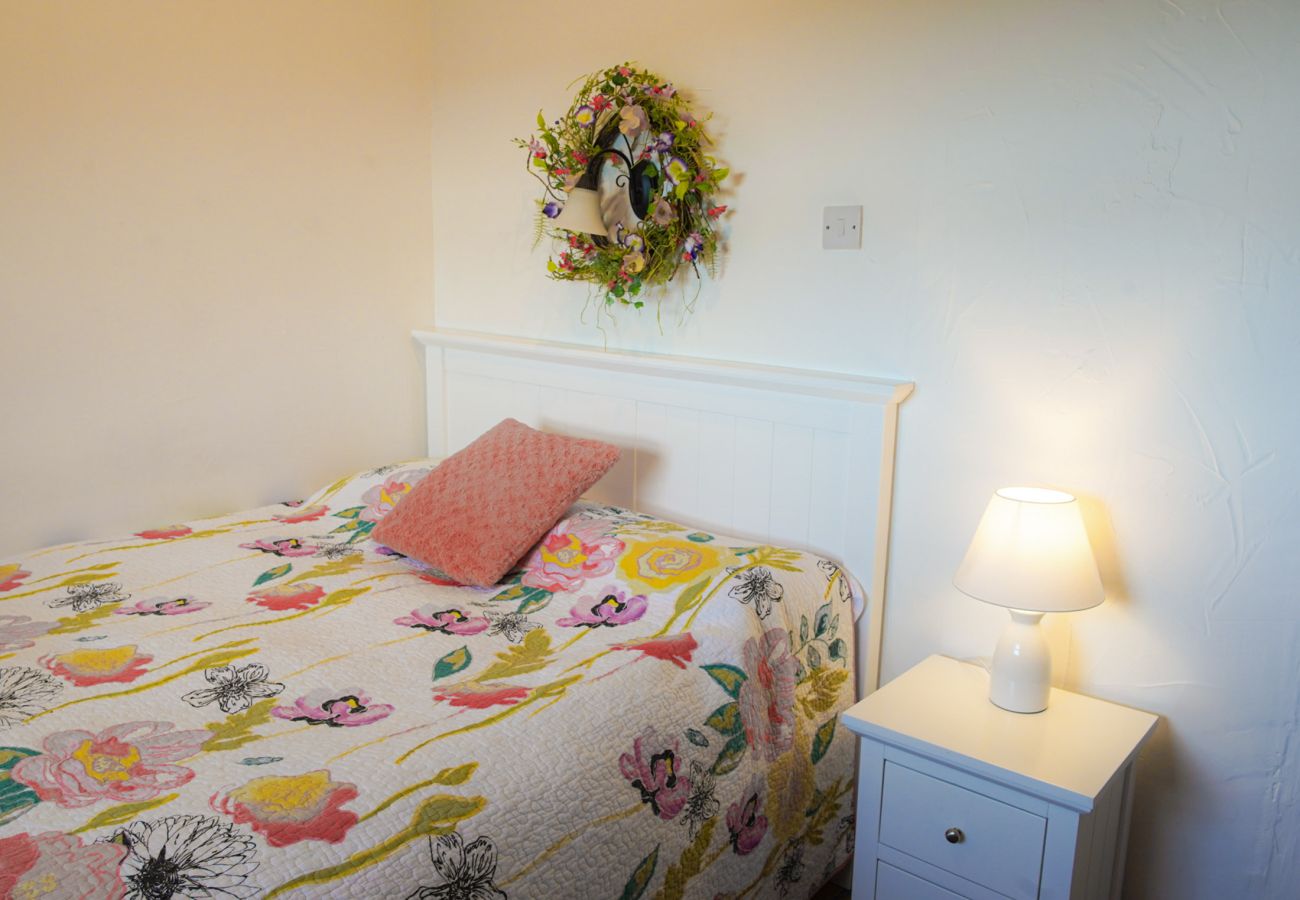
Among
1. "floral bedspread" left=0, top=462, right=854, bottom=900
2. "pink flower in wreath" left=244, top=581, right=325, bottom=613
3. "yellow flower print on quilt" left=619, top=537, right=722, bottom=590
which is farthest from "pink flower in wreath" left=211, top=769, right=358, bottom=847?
"yellow flower print on quilt" left=619, top=537, right=722, bottom=590

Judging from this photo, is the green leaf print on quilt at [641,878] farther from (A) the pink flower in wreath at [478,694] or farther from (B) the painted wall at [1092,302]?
(B) the painted wall at [1092,302]

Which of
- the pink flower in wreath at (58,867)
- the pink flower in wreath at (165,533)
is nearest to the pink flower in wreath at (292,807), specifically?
the pink flower in wreath at (58,867)

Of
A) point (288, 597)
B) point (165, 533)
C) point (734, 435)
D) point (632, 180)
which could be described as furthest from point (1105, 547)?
point (165, 533)

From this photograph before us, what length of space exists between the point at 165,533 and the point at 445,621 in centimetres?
81

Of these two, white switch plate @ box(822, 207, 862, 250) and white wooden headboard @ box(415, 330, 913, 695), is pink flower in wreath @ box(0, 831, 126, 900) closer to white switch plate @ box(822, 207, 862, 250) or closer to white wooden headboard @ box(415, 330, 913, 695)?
white wooden headboard @ box(415, 330, 913, 695)

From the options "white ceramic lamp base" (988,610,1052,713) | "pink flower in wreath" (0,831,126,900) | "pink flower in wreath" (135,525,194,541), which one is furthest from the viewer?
"pink flower in wreath" (135,525,194,541)

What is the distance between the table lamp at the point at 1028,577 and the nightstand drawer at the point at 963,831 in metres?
0.20

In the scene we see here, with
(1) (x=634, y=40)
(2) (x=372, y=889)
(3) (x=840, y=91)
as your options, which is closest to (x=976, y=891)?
(2) (x=372, y=889)

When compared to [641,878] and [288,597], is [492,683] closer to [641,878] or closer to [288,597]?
[641,878]

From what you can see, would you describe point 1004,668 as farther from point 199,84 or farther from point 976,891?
point 199,84

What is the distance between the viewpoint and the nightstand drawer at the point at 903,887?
1560 mm

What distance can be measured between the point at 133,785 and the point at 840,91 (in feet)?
5.30

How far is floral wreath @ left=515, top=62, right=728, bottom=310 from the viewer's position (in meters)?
2.04

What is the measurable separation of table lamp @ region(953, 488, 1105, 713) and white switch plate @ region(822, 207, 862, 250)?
1.85 ft
